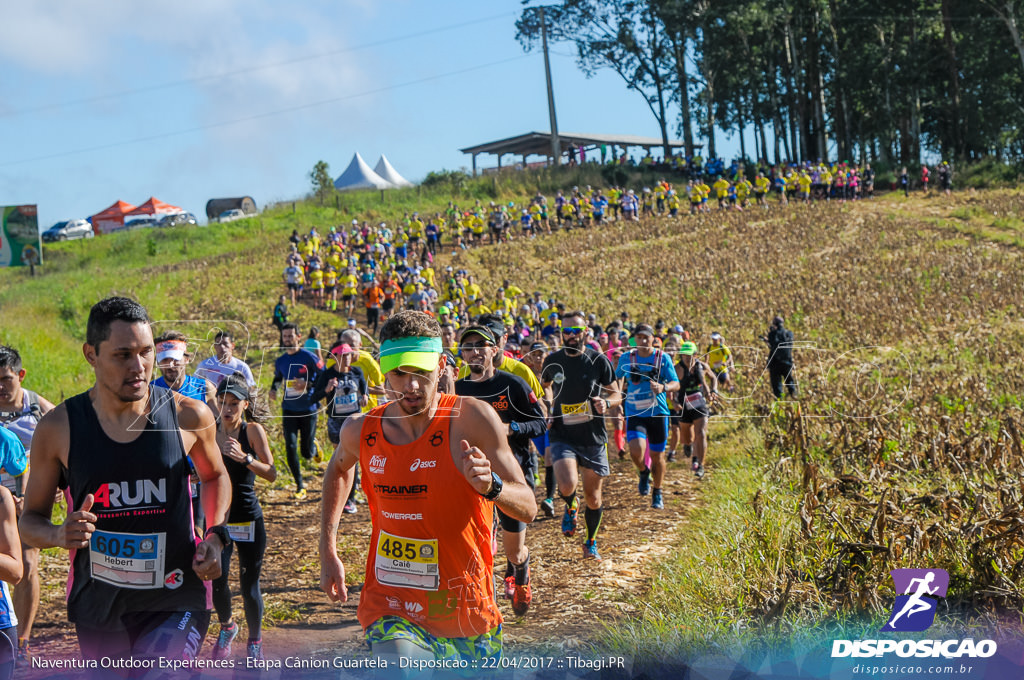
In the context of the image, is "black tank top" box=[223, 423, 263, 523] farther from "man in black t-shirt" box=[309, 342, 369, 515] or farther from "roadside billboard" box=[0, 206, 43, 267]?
"roadside billboard" box=[0, 206, 43, 267]

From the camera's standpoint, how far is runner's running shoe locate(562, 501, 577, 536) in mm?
9113

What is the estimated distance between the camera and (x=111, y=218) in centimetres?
5831

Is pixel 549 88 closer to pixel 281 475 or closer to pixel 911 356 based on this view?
pixel 911 356

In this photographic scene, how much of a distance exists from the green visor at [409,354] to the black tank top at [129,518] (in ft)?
3.20

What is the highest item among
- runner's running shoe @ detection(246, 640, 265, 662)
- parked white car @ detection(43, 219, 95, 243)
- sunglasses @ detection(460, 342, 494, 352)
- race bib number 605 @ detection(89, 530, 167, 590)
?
parked white car @ detection(43, 219, 95, 243)

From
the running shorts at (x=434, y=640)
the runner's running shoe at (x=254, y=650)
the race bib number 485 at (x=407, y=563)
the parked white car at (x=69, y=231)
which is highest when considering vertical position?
the parked white car at (x=69, y=231)

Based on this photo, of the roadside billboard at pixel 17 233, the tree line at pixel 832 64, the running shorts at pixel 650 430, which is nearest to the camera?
the running shorts at pixel 650 430

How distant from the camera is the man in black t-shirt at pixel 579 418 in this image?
27.9ft

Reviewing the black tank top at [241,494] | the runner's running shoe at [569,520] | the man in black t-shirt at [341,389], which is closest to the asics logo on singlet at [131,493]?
the black tank top at [241,494]

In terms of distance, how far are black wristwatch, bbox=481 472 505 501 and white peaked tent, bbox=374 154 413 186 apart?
58.3m

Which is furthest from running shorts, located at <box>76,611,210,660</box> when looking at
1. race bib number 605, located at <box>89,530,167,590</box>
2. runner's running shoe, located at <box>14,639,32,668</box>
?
runner's running shoe, located at <box>14,639,32,668</box>

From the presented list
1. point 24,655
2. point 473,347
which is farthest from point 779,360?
point 24,655

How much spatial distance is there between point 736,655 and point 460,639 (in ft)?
7.74

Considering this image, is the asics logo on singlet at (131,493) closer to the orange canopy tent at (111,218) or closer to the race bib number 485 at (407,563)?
the race bib number 485 at (407,563)
